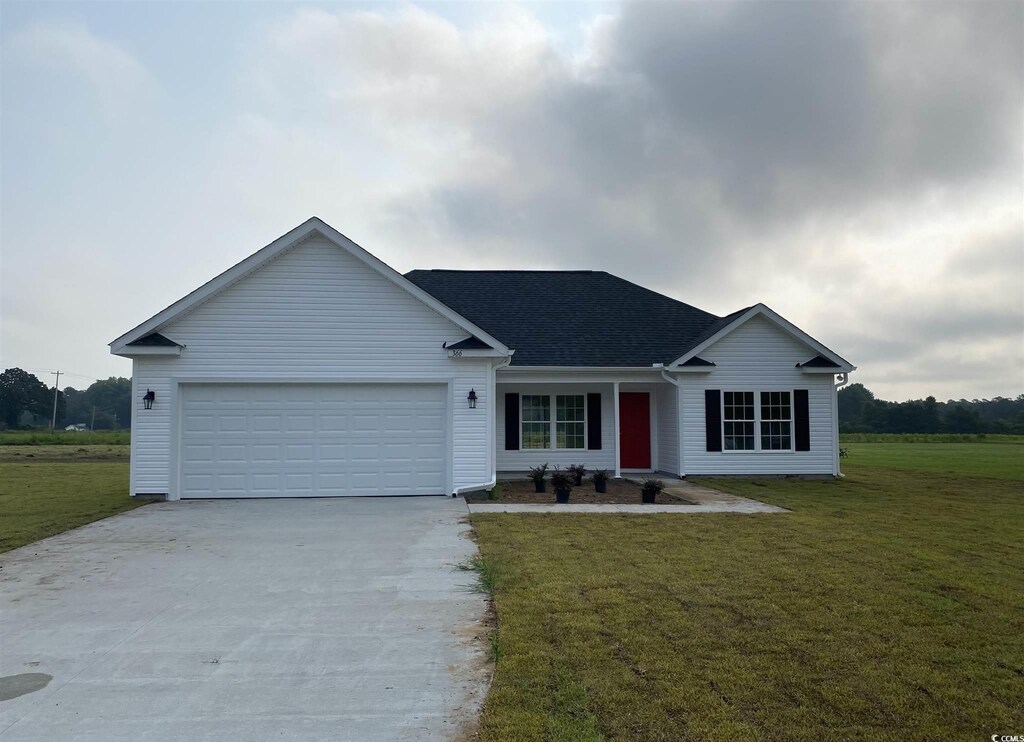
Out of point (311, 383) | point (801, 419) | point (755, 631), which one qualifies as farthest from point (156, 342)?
point (801, 419)

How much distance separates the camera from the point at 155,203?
15.8 metres

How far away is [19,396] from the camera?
7262 cm

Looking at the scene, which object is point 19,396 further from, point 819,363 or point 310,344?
point 819,363

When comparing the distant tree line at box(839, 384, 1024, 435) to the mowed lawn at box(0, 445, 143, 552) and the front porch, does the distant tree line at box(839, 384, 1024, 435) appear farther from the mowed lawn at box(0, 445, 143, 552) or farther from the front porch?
the mowed lawn at box(0, 445, 143, 552)

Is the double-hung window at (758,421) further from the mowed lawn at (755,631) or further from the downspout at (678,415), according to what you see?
the mowed lawn at (755,631)

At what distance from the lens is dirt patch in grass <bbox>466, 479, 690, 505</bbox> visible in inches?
484

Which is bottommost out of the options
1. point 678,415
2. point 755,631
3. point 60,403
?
point 755,631

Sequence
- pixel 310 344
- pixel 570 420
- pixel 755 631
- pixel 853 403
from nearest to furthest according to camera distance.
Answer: pixel 755 631 → pixel 310 344 → pixel 570 420 → pixel 853 403

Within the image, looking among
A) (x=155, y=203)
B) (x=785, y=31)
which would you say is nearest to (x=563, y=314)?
(x=785, y=31)

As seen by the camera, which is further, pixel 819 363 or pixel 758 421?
pixel 758 421

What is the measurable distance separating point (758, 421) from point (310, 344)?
38.0 feet

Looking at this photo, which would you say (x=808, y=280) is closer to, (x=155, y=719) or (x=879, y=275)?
(x=879, y=275)

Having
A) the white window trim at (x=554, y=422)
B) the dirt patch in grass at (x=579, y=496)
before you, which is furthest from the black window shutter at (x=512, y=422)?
the dirt patch in grass at (x=579, y=496)

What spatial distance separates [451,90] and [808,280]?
39.4ft
